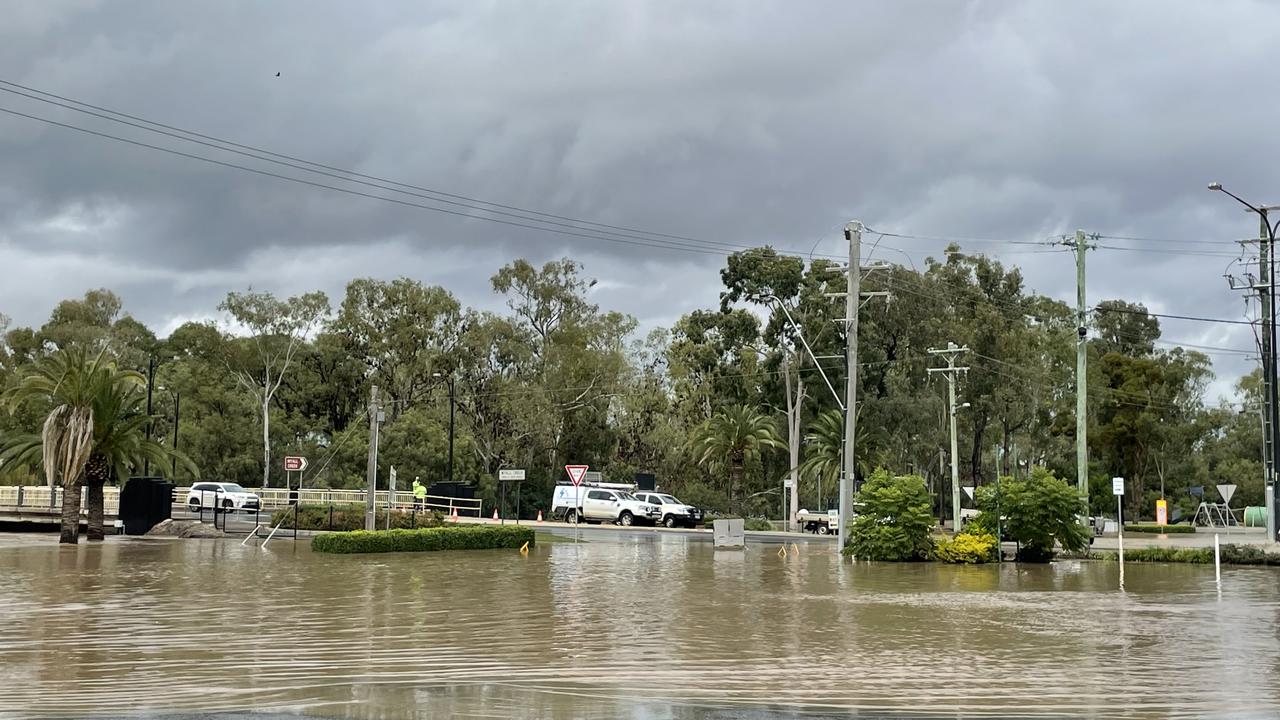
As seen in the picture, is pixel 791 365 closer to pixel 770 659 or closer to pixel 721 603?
pixel 721 603

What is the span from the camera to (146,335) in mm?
101250

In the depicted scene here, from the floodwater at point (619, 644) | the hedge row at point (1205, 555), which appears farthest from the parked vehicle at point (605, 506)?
the floodwater at point (619, 644)

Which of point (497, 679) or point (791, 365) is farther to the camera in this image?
point (791, 365)

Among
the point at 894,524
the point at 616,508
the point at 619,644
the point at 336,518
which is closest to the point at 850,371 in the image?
the point at 894,524

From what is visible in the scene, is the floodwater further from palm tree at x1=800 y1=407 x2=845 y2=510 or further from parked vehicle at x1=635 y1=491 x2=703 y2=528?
palm tree at x1=800 y1=407 x2=845 y2=510

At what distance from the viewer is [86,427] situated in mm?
36156

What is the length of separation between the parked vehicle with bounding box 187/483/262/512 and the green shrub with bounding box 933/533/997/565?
35540 mm

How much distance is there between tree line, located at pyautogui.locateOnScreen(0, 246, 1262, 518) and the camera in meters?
74.7

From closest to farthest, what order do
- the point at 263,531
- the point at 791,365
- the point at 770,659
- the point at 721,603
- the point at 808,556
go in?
1. the point at 770,659
2. the point at 721,603
3. the point at 808,556
4. the point at 263,531
5. the point at 791,365

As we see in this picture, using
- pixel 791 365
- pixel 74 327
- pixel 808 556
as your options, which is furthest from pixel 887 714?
pixel 74 327

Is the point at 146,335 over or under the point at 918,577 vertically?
over

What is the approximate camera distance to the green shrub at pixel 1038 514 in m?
32.8

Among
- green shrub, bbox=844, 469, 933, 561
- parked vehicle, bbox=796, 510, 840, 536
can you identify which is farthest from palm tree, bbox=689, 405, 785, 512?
green shrub, bbox=844, 469, 933, 561

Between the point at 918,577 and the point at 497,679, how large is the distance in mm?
17401
